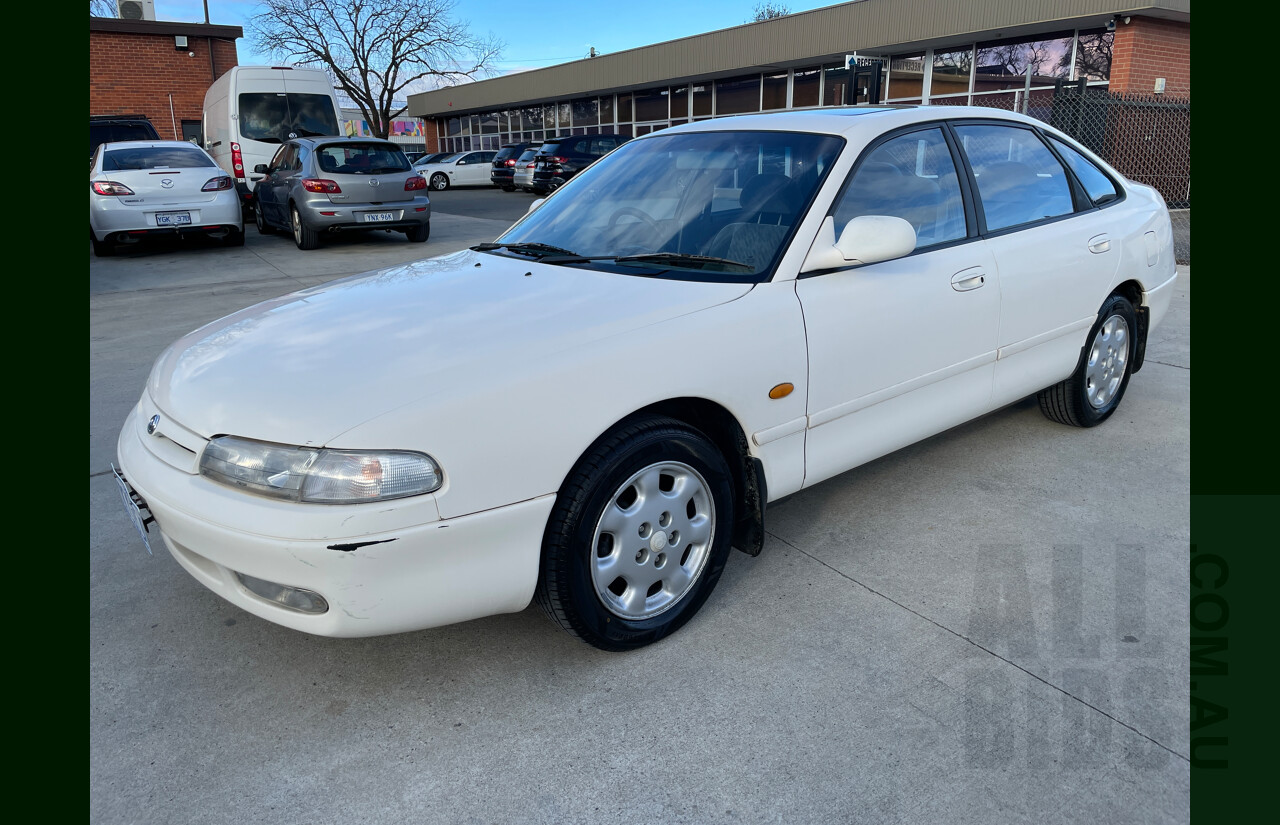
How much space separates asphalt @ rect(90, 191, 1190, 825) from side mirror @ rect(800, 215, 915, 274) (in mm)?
1093

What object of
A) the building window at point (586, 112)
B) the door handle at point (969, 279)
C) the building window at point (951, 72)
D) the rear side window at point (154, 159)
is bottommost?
the door handle at point (969, 279)

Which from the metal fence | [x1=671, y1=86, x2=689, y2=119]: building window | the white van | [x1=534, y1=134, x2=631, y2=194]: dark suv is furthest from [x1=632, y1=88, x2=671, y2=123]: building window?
the white van

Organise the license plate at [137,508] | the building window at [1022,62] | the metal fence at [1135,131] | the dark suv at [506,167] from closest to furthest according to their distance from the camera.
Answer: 1. the license plate at [137,508]
2. the metal fence at [1135,131]
3. the building window at [1022,62]
4. the dark suv at [506,167]

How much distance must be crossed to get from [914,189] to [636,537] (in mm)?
1814

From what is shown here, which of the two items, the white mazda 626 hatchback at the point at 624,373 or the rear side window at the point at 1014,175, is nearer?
the white mazda 626 hatchback at the point at 624,373

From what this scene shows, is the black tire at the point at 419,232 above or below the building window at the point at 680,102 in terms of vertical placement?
below

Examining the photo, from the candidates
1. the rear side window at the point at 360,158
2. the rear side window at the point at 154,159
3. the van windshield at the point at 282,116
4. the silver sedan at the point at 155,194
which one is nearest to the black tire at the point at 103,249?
the silver sedan at the point at 155,194

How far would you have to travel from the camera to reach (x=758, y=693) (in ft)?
8.20

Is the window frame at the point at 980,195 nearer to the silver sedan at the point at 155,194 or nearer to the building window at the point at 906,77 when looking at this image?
the silver sedan at the point at 155,194

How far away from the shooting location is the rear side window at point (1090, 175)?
13.8 feet

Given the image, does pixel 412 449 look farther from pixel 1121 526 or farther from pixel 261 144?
pixel 261 144

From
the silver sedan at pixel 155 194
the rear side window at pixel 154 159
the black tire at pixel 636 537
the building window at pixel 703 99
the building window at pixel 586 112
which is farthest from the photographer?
the building window at pixel 586 112

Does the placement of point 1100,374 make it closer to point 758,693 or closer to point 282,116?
point 758,693

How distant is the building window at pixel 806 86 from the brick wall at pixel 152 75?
50.1ft
